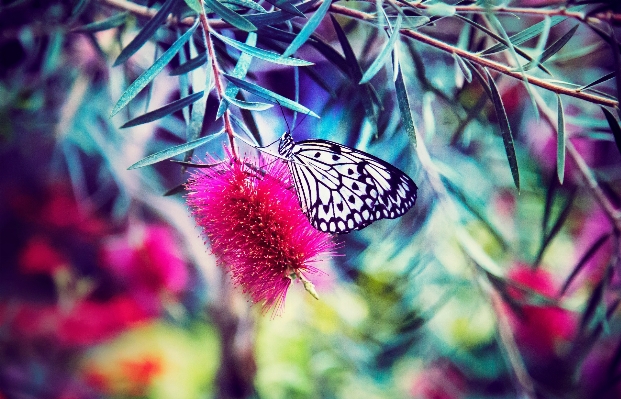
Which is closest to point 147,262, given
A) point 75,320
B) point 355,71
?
point 75,320

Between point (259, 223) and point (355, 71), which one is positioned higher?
point (355, 71)

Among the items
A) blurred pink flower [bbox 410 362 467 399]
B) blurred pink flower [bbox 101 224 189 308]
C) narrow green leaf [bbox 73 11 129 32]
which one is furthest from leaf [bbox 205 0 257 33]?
blurred pink flower [bbox 410 362 467 399]

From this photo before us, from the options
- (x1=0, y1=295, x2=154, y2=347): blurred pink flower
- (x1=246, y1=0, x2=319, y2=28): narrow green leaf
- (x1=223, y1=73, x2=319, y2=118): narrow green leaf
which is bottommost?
(x1=0, y1=295, x2=154, y2=347): blurred pink flower

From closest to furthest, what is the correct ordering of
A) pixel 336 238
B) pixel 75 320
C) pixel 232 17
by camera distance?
pixel 232 17 → pixel 336 238 → pixel 75 320

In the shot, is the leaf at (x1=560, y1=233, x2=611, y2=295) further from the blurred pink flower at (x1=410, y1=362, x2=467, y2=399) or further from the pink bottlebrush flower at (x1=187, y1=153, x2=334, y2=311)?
the pink bottlebrush flower at (x1=187, y1=153, x2=334, y2=311)

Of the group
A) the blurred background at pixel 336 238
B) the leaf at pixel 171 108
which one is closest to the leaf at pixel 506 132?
the blurred background at pixel 336 238

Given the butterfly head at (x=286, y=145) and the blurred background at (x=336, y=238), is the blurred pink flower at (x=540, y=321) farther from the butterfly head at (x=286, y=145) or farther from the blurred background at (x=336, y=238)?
the butterfly head at (x=286, y=145)

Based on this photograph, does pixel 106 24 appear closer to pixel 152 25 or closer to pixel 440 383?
pixel 152 25
